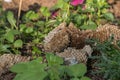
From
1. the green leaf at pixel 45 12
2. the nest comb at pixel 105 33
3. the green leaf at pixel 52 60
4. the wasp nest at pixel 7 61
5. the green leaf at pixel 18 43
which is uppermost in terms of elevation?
the green leaf at pixel 45 12

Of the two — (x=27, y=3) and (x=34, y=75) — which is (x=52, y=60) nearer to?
(x=34, y=75)

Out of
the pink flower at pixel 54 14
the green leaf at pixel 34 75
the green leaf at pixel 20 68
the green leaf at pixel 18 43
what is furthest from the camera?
the pink flower at pixel 54 14

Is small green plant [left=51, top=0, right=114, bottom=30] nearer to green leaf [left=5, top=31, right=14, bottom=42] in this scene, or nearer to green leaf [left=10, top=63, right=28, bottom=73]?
green leaf [left=5, top=31, right=14, bottom=42]

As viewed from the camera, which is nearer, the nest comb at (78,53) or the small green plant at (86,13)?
the nest comb at (78,53)

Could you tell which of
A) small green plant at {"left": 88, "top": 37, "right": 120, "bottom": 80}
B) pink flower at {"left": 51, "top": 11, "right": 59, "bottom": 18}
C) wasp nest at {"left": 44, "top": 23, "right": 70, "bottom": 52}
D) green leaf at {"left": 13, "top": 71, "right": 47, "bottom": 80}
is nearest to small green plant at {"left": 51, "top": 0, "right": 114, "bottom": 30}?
pink flower at {"left": 51, "top": 11, "right": 59, "bottom": 18}

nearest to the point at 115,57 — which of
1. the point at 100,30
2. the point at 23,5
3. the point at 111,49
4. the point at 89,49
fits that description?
the point at 111,49

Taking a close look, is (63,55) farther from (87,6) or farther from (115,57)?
(87,6)

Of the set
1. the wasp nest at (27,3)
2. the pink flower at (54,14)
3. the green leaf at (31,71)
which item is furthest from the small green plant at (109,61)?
the wasp nest at (27,3)

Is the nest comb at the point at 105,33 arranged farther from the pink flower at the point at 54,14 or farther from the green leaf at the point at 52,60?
the pink flower at the point at 54,14
